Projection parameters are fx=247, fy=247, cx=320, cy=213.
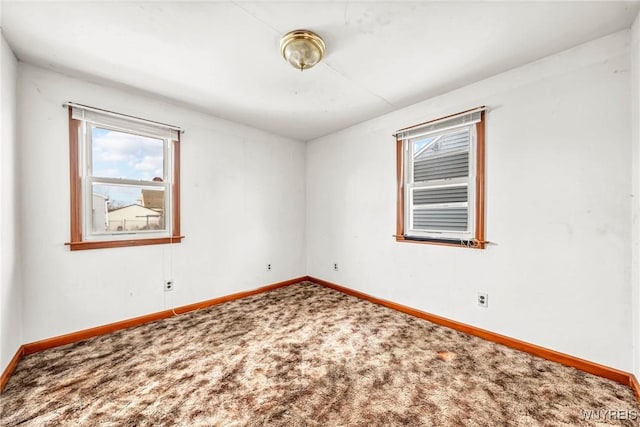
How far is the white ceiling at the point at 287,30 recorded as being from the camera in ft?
5.22

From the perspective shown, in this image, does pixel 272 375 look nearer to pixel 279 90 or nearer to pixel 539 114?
pixel 279 90

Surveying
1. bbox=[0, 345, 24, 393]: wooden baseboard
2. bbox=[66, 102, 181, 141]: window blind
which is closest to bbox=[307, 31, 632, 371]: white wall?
bbox=[66, 102, 181, 141]: window blind

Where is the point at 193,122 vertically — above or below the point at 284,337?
above

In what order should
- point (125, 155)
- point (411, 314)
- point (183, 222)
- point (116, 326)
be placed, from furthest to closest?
point (183, 222)
point (411, 314)
point (125, 155)
point (116, 326)

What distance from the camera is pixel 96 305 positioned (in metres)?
2.49

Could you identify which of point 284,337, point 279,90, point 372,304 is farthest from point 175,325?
point 279,90

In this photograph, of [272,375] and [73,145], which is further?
[73,145]

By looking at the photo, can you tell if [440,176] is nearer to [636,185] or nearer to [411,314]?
[636,185]

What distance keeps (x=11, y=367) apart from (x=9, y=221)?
43.7 inches

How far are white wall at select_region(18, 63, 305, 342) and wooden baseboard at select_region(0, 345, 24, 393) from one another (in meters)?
0.15

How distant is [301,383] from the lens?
5.84ft

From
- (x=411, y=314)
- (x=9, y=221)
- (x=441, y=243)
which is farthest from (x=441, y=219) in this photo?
(x=9, y=221)

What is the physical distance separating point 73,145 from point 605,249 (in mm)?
4649

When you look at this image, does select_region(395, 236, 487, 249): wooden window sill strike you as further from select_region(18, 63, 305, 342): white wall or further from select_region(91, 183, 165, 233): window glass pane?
select_region(91, 183, 165, 233): window glass pane
